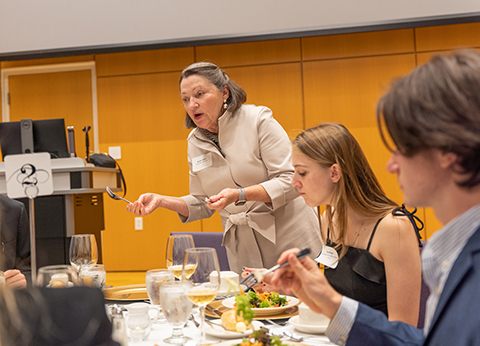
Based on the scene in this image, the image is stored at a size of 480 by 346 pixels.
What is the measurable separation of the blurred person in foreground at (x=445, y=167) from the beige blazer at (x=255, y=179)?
1291 mm

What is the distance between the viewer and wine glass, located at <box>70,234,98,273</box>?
5.01 feet

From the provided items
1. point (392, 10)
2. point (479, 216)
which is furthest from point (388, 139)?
point (392, 10)

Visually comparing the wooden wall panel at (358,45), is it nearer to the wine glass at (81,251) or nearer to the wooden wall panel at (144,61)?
the wooden wall panel at (144,61)

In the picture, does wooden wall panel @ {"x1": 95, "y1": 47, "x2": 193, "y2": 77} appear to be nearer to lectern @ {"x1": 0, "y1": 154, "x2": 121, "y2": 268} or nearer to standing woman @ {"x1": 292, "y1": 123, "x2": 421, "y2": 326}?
lectern @ {"x1": 0, "y1": 154, "x2": 121, "y2": 268}

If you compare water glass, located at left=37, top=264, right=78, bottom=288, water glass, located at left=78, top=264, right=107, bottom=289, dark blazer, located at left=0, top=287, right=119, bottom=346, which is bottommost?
water glass, located at left=78, top=264, right=107, bottom=289

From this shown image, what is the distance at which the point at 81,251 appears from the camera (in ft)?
5.02

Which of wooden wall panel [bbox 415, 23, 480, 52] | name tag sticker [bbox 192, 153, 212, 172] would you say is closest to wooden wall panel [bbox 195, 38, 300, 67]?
wooden wall panel [bbox 415, 23, 480, 52]

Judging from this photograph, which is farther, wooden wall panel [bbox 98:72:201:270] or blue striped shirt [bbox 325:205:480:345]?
wooden wall panel [bbox 98:72:201:270]

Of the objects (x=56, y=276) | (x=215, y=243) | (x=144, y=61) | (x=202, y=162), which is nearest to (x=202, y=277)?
(x=56, y=276)

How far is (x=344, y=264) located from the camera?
55.3 inches

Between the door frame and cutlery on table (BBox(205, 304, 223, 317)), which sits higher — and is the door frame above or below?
above

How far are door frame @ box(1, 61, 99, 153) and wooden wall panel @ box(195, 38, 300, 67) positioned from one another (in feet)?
4.51

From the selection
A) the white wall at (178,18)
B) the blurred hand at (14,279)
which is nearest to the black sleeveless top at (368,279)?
the blurred hand at (14,279)

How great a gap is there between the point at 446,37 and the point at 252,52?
81.0 inches
